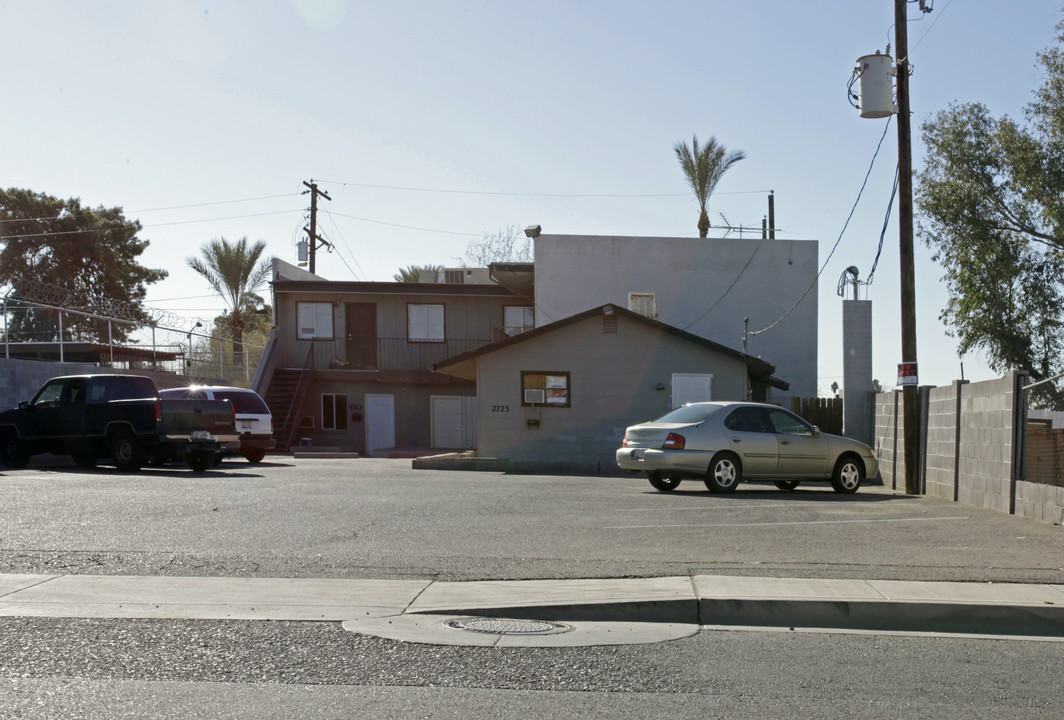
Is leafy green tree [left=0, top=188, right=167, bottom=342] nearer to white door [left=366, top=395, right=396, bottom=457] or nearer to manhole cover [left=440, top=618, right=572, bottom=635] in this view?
white door [left=366, top=395, right=396, bottom=457]

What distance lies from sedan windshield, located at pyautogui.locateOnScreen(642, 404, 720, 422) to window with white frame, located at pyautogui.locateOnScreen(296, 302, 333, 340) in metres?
22.1

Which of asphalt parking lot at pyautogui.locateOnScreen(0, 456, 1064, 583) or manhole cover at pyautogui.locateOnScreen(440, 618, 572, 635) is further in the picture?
asphalt parking lot at pyautogui.locateOnScreen(0, 456, 1064, 583)

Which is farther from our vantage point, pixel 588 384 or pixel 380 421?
pixel 380 421

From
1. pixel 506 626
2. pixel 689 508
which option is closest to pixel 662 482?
pixel 689 508

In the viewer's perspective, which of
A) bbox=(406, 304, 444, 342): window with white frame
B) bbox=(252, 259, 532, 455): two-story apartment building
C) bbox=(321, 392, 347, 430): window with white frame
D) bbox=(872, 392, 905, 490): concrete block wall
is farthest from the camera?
bbox=(406, 304, 444, 342): window with white frame

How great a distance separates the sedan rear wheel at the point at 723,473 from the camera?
16.1m

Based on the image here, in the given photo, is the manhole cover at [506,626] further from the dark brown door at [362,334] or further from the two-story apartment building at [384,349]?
the dark brown door at [362,334]

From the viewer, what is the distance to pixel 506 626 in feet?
22.0

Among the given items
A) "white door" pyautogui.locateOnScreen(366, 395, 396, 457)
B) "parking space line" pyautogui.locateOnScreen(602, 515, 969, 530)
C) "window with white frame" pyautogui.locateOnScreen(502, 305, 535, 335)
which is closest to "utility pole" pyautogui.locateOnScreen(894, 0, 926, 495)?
"parking space line" pyautogui.locateOnScreen(602, 515, 969, 530)

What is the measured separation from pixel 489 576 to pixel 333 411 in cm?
2917

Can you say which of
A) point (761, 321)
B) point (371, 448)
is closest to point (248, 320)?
point (371, 448)

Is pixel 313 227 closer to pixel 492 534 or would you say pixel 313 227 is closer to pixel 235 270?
pixel 235 270

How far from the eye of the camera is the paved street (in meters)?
5.18

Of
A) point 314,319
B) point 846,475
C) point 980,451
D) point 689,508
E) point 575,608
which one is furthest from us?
point 314,319
